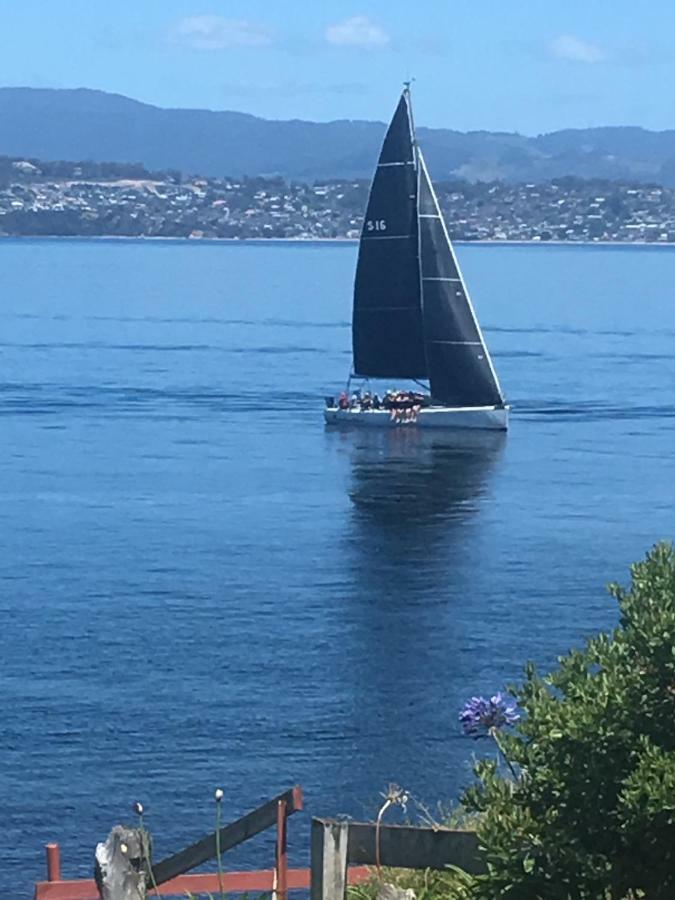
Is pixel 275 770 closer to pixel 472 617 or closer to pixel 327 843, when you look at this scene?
pixel 472 617

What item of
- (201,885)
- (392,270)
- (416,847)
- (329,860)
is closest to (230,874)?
(201,885)

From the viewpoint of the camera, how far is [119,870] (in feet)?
29.7

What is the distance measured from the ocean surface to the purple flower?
45.0ft

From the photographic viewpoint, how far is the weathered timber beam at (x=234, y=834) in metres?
10.2

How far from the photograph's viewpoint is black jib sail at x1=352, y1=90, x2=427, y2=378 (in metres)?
68.4

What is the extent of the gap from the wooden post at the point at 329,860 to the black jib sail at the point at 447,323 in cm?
5823

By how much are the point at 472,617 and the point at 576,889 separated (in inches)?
1154

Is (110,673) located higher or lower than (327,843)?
lower

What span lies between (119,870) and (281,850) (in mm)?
1442

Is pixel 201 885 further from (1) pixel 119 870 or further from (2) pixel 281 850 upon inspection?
(1) pixel 119 870

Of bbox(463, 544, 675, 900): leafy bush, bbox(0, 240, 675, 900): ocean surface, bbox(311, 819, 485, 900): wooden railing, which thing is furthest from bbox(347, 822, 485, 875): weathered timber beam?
bbox(0, 240, 675, 900): ocean surface

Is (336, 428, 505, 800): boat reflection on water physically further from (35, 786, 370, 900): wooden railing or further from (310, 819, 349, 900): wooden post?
(310, 819, 349, 900): wooden post

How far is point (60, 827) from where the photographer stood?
84.2 feet

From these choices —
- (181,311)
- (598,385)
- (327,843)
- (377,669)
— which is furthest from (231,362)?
(327,843)
